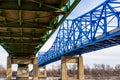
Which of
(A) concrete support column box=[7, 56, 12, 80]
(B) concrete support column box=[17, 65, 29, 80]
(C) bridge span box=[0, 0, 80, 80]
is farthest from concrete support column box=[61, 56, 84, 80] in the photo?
(C) bridge span box=[0, 0, 80, 80]

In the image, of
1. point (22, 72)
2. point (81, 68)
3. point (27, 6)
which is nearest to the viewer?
point (27, 6)

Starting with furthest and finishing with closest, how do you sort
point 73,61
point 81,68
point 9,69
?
point 9,69 → point 73,61 → point 81,68

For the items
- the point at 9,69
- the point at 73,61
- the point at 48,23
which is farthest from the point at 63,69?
the point at 48,23

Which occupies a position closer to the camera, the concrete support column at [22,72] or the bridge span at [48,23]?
the bridge span at [48,23]

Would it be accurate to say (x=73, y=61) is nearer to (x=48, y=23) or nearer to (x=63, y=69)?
(x=63, y=69)

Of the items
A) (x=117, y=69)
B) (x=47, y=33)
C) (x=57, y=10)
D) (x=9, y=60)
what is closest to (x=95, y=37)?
(x=47, y=33)

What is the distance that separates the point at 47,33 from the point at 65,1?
13.7 meters

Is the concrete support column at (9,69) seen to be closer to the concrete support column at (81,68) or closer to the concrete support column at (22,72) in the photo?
the concrete support column at (22,72)

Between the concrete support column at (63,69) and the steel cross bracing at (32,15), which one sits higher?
the steel cross bracing at (32,15)

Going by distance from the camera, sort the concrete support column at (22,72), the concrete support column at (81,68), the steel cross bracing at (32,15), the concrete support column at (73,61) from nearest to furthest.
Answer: the steel cross bracing at (32,15) → the concrete support column at (81,68) → the concrete support column at (73,61) → the concrete support column at (22,72)

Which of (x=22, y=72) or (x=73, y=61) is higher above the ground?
(x=73, y=61)

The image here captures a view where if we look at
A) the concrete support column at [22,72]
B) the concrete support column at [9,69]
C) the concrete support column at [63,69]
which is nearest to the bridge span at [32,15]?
the concrete support column at [63,69]

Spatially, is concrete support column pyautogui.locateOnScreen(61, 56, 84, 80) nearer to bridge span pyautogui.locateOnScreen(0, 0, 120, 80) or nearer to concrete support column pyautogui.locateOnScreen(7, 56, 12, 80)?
bridge span pyautogui.locateOnScreen(0, 0, 120, 80)

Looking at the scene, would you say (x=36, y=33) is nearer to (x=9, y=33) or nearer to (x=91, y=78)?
(x=9, y=33)
